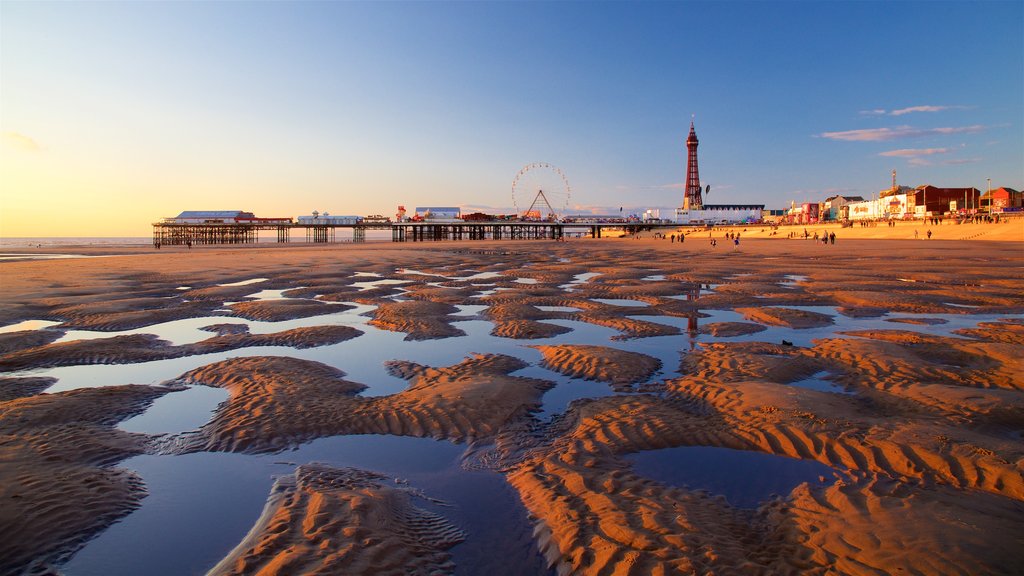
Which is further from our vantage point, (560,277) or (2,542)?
(560,277)

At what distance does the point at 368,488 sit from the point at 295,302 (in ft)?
41.7

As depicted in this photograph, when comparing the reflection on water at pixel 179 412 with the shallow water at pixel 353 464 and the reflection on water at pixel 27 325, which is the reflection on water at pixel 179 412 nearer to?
the shallow water at pixel 353 464

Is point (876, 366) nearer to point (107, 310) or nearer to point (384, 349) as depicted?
point (384, 349)

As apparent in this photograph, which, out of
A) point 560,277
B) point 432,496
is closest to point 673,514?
point 432,496

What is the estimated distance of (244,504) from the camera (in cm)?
455

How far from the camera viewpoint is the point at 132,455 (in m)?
5.55

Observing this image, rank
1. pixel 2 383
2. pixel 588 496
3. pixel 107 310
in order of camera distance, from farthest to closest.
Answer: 1. pixel 107 310
2. pixel 2 383
3. pixel 588 496

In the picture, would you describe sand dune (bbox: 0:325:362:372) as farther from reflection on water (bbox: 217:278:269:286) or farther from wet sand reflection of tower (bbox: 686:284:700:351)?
reflection on water (bbox: 217:278:269:286)

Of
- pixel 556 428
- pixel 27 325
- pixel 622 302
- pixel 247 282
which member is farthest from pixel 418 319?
pixel 247 282

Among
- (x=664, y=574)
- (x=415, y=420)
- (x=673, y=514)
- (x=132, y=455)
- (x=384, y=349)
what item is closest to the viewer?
(x=664, y=574)

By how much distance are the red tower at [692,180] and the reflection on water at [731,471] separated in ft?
584

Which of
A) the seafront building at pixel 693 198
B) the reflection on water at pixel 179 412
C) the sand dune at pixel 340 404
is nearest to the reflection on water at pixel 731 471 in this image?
the sand dune at pixel 340 404

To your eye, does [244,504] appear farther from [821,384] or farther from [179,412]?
[821,384]

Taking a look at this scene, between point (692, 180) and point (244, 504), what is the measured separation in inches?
7301
